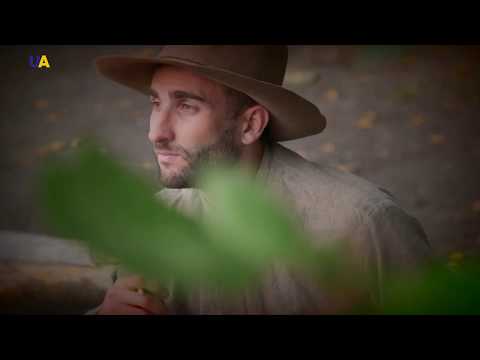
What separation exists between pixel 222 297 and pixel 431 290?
861mm

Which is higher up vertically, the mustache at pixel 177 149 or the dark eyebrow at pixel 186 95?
the dark eyebrow at pixel 186 95

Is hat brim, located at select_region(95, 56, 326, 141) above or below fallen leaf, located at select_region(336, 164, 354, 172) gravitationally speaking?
above

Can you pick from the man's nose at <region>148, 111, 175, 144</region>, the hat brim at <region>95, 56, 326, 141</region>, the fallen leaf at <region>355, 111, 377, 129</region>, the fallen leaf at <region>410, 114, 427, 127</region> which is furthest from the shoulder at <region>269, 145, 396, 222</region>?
the man's nose at <region>148, 111, 175, 144</region>

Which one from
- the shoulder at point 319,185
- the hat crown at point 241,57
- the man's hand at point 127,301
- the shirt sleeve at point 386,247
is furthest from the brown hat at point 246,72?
the man's hand at point 127,301

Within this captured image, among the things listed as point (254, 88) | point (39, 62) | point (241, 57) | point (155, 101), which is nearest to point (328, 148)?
point (254, 88)

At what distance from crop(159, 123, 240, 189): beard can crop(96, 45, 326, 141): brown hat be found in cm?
19

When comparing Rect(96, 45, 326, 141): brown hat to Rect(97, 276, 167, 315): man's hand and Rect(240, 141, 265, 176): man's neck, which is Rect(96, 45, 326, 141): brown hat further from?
Rect(97, 276, 167, 315): man's hand

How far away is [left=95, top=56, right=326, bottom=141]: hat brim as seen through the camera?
6.02 ft

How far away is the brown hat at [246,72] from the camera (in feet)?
6.04

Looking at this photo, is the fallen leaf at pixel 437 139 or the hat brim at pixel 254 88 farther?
the fallen leaf at pixel 437 139

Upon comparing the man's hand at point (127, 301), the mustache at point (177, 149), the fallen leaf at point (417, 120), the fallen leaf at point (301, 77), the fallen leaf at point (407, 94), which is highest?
the fallen leaf at point (301, 77)

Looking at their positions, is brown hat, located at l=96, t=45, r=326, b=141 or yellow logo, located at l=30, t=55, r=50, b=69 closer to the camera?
brown hat, located at l=96, t=45, r=326, b=141

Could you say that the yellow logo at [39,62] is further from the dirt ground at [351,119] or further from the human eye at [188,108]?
the human eye at [188,108]
